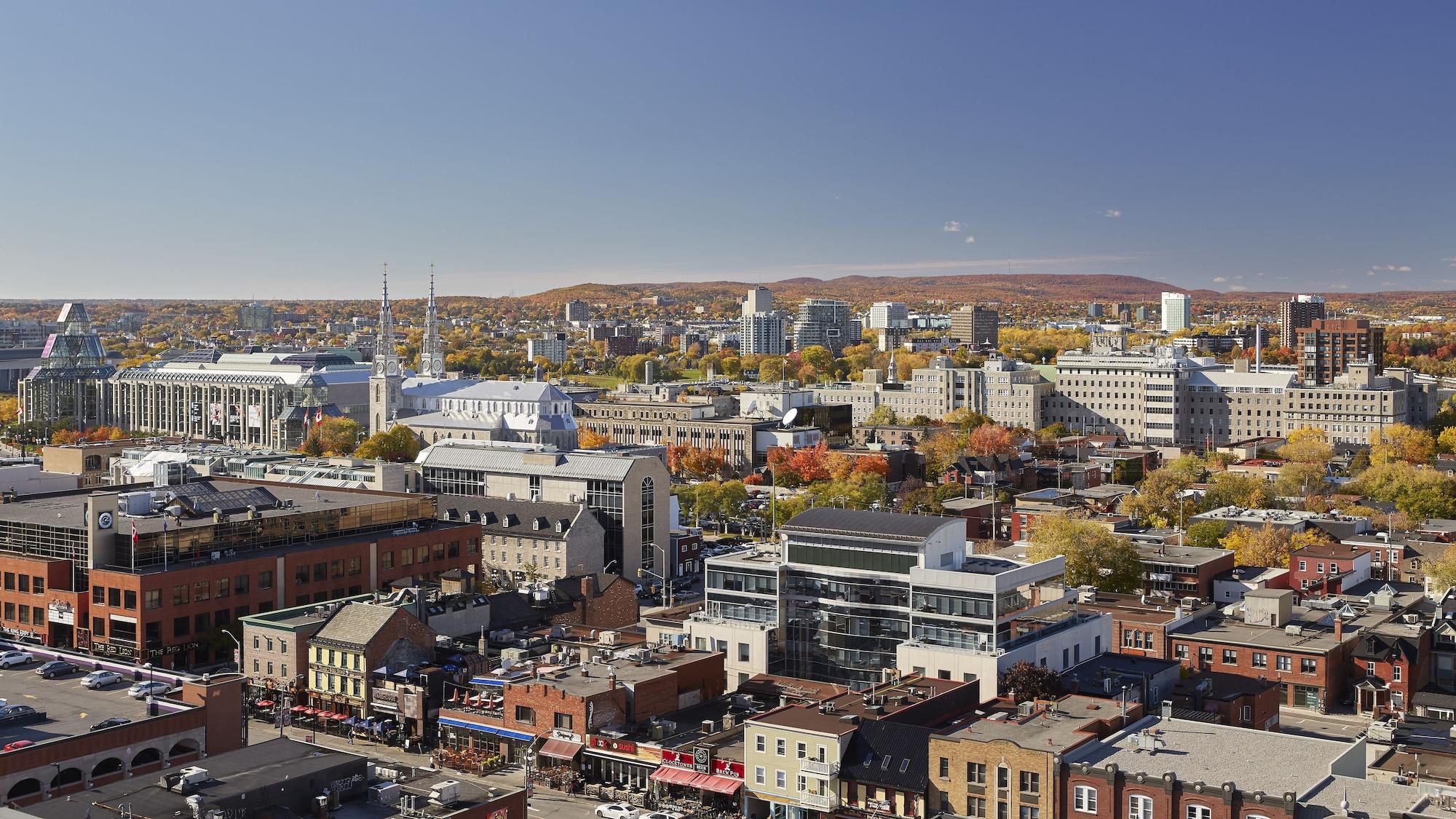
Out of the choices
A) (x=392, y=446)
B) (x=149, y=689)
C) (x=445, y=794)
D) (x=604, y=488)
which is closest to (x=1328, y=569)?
(x=604, y=488)

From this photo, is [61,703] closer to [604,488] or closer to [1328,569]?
[604,488]

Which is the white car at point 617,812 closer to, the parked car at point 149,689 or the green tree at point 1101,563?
the parked car at point 149,689

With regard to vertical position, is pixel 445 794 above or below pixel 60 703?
above

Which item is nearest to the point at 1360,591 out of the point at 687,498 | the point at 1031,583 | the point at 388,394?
the point at 1031,583

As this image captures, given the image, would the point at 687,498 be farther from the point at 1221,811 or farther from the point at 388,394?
the point at 1221,811

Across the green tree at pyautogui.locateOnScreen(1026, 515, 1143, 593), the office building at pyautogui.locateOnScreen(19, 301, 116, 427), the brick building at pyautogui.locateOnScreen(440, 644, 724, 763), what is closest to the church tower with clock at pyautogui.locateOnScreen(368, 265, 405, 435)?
the office building at pyautogui.locateOnScreen(19, 301, 116, 427)

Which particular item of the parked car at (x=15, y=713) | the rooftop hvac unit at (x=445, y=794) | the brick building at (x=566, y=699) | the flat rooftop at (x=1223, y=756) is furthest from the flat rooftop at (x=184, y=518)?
the flat rooftop at (x=1223, y=756)
